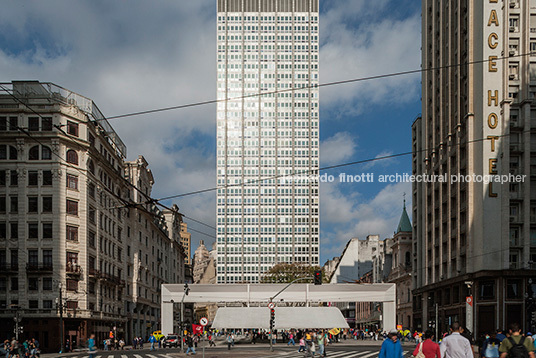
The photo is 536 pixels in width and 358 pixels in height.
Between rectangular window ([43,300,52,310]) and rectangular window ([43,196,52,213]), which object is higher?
rectangular window ([43,196,52,213])

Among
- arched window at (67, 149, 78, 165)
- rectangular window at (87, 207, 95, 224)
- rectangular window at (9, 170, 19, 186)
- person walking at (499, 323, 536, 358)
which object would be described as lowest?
person walking at (499, 323, 536, 358)

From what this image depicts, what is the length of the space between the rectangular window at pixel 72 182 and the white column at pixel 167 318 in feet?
60.9

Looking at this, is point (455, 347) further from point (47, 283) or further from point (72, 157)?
point (72, 157)

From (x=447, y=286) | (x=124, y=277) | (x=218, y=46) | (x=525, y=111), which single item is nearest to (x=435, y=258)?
(x=447, y=286)

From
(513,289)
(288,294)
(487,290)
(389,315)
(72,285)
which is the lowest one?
(389,315)

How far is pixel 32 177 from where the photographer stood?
57281mm

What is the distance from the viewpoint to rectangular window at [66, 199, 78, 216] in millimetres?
58175

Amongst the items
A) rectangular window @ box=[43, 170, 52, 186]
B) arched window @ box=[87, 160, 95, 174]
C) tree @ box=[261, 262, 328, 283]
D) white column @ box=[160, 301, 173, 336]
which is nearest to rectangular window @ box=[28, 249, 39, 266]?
rectangular window @ box=[43, 170, 52, 186]

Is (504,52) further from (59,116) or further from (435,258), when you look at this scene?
(59,116)

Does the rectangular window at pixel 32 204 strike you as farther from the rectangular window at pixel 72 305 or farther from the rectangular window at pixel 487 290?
the rectangular window at pixel 487 290

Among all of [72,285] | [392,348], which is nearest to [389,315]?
[72,285]

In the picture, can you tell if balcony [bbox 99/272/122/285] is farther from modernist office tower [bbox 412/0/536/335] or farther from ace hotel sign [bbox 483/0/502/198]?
ace hotel sign [bbox 483/0/502/198]

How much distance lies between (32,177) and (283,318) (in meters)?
27.6

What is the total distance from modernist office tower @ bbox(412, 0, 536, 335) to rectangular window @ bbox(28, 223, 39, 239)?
132 ft
